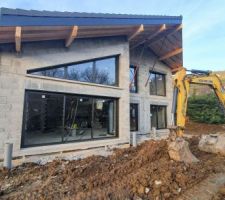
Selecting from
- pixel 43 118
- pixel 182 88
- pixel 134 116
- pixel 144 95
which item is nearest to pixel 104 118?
pixel 43 118

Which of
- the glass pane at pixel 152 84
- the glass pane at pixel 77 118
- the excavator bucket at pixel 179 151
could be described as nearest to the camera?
the excavator bucket at pixel 179 151

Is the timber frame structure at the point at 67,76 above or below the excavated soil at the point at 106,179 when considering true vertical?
above

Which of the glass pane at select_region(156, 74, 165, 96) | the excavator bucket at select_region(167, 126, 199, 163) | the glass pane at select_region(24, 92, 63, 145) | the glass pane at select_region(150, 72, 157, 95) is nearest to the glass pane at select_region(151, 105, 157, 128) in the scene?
the glass pane at select_region(150, 72, 157, 95)

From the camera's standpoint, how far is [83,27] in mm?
7727

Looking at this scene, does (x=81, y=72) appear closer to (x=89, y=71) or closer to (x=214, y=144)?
(x=89, y=71)

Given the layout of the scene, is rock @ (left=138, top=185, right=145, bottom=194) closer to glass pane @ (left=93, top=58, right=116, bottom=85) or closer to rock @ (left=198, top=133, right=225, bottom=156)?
rock @ (left=198, top=133, right=225, bottom=156)

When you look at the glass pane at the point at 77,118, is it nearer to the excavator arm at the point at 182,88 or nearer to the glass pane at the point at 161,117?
the excavator arm at the point at 182,88

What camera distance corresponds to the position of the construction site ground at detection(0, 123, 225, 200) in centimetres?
412

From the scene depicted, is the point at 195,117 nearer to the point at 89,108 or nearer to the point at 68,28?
the point at 89,108

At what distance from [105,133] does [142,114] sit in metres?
4.21

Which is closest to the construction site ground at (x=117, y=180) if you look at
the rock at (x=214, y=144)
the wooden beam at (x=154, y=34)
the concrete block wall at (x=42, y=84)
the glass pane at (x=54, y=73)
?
the rock at (x=214, y=144)

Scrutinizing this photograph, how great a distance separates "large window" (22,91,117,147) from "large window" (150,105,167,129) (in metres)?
→ 5.06

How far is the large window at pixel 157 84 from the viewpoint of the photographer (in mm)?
14400

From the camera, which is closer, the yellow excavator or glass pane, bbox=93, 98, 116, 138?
the yellow excavator
